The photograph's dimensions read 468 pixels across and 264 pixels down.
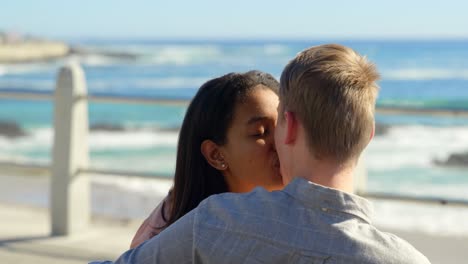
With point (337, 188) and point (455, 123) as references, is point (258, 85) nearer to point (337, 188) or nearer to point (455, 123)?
point (337, 188)

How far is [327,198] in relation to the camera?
4.58 feet

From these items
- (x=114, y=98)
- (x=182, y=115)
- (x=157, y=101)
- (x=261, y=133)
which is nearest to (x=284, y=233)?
(x=261, y=133)

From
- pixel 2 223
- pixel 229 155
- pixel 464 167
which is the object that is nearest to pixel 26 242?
pixel 2 223

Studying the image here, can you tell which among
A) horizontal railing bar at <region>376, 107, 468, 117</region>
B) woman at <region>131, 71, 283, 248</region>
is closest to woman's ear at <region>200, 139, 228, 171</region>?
woman at <region>131, 71, 283, 248</region>

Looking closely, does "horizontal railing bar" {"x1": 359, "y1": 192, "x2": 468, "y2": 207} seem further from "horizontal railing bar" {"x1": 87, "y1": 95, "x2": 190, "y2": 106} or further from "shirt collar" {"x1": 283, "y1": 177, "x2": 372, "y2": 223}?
"shirt collar" {"x1": 283, "y1": 177, "x2": 372, "y2": 223}

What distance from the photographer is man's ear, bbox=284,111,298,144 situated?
55.7 inches

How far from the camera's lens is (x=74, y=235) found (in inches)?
215

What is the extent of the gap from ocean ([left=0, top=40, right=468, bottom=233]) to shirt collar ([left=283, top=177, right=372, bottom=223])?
176cm

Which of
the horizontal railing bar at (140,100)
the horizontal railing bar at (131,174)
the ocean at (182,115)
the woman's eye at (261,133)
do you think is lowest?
the ocean at (182,115)

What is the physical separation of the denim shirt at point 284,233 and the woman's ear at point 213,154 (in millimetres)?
427

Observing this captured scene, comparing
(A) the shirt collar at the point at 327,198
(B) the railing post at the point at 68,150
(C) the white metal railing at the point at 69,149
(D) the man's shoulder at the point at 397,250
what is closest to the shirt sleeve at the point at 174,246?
(A) the shirt collar at the point at 327,198

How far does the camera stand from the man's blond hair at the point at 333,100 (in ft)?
4.48

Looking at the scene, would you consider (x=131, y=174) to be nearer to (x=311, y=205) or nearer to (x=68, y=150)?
(x=68, y=150)

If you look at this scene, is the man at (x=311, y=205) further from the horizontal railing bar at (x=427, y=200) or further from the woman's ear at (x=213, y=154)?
the horizontal railing bar at (x=427, y=200)
